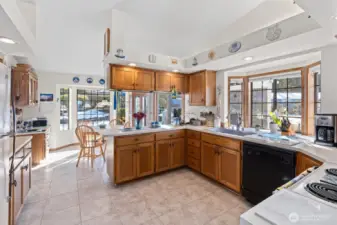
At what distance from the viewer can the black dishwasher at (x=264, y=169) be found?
198 cm

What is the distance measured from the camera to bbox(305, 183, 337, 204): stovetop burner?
2.67 ft

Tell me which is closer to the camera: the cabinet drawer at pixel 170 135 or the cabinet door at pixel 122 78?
the cabinet door at pixel 122 78

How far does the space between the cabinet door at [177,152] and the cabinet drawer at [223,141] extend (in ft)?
1.79

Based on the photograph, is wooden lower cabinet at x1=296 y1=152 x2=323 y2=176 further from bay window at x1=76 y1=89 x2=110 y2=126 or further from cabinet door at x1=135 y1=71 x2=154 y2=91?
bay window at x1=76 y1=89 x2=110 y2=126

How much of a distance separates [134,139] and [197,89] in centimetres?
178

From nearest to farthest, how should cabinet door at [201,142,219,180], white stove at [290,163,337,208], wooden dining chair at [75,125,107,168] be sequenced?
white stove at [290,163,337,208], cabinet door at [201,142,219,180], wooden dining chair at [75,125,107,168]

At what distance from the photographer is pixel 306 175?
1120 millimetres

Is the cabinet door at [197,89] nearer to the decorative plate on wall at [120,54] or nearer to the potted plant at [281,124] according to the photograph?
the potted plant at [281,124]

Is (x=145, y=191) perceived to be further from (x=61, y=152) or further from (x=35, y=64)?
(x=35, y=64)

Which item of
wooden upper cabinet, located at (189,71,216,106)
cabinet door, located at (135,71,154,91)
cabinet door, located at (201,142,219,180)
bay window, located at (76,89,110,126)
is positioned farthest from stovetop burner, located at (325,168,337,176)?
bay window, located at (76,89,110,126)

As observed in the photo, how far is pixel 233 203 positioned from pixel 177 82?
8.20ft

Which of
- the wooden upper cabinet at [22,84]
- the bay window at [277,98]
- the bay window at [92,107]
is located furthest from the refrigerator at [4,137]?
the bay window at [92,107]

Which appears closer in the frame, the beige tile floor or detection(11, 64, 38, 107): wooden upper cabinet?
the beige tile floor

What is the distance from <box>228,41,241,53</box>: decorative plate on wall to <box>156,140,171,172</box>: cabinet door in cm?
191
